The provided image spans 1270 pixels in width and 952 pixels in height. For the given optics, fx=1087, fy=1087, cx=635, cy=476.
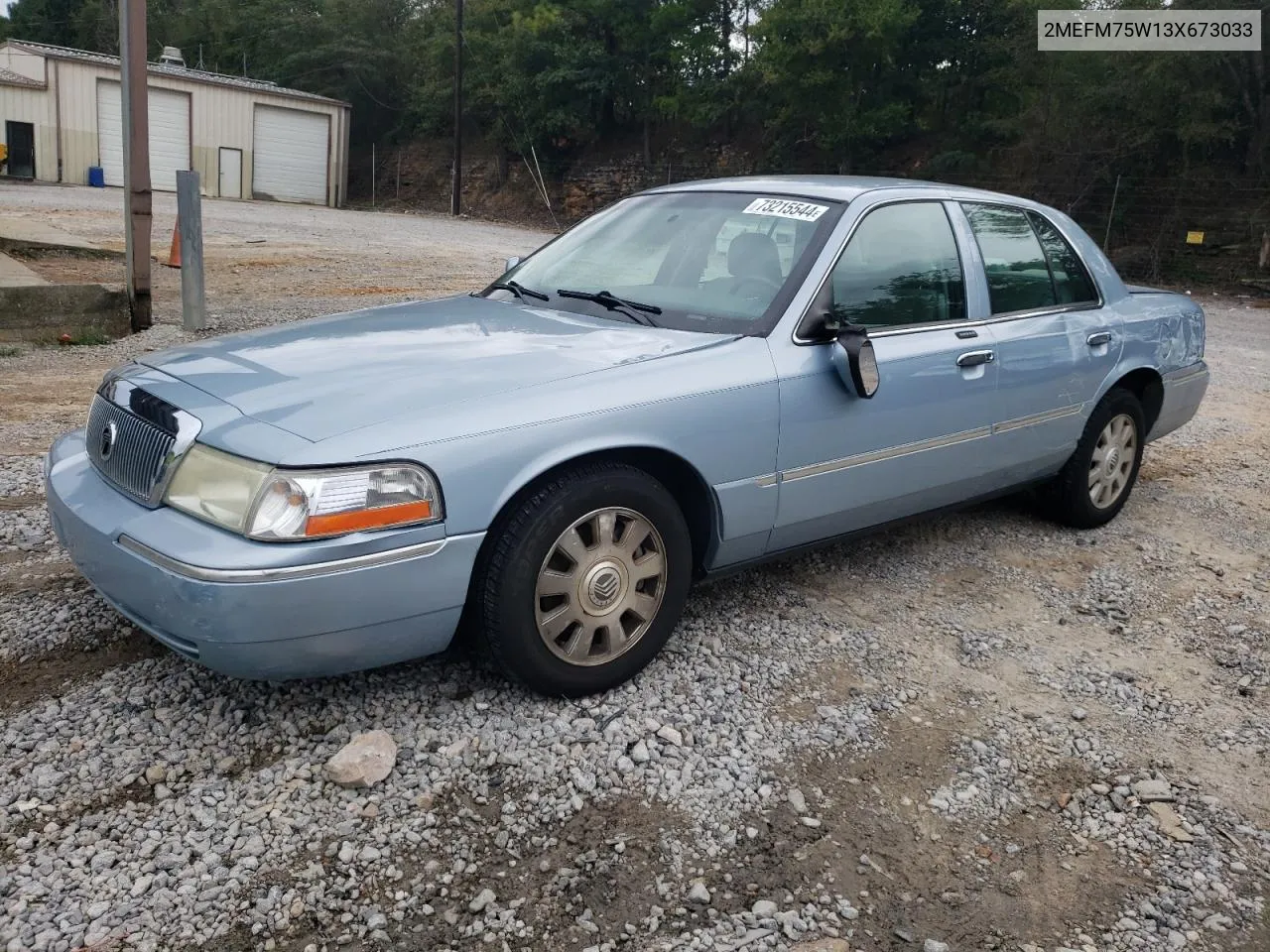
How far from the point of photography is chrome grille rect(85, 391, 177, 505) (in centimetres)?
295

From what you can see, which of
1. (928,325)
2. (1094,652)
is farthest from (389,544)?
(1094,652)

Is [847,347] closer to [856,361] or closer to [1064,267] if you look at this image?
[856,361]

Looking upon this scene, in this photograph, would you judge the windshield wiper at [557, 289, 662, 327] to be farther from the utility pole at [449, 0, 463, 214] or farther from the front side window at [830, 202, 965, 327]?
the utility pole at [449, 0, 463, 214]

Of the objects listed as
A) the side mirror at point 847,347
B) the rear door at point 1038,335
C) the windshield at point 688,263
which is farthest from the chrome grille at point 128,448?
the rear door at point 1038,335

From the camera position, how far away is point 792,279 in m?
3.72

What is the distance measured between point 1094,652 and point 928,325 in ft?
4.38

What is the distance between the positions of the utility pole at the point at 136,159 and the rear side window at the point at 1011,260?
688 centimetres

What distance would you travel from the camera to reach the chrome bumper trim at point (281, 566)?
8.56 ft

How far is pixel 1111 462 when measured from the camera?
5.18 meters

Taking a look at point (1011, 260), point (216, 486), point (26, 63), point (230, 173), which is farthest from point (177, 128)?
point (216, 486)

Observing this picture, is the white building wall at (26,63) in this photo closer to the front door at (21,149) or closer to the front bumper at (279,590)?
the front door at (21,149)

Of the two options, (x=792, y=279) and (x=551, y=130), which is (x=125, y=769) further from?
(x=551, y=130)

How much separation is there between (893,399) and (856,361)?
354mm

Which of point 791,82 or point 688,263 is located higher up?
point 791,82
